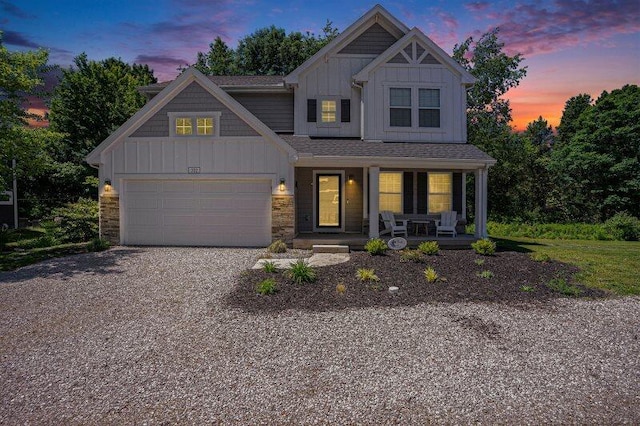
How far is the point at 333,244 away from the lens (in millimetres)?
13430

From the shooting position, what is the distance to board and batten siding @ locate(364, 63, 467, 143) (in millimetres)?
15375

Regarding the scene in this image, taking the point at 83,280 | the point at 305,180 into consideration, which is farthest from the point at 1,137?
the point at 305,180

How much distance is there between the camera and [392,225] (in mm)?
14422

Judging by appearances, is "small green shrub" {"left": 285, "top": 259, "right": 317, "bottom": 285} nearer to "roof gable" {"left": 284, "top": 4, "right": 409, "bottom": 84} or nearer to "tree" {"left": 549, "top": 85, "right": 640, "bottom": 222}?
"roof gable" {"left": 284, "top": 4, "right": 409, "bottom": 84}

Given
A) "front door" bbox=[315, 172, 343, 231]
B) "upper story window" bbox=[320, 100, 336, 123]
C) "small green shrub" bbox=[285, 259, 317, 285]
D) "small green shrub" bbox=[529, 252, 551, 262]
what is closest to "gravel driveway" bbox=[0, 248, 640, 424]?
"small green shrub" bbox=[285, 259, 317, 285]

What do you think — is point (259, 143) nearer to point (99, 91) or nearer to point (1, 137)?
point (1, 137)

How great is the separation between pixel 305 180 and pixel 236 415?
12.0m

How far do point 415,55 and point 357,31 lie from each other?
97.8 inches

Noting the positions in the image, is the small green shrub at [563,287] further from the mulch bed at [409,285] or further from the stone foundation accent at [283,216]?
the stone foundation accent at [283,216]

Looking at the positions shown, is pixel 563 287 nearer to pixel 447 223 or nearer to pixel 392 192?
pixel 447 223

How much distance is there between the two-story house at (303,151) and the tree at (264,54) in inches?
587

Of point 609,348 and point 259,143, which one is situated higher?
point 259,143

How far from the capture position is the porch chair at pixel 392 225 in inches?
564

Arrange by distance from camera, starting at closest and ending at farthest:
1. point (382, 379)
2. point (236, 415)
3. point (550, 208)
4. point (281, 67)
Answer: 1. point (236, 415)
2. point (382, 379)
3. point (550, 208)
4. point (281, 67)
